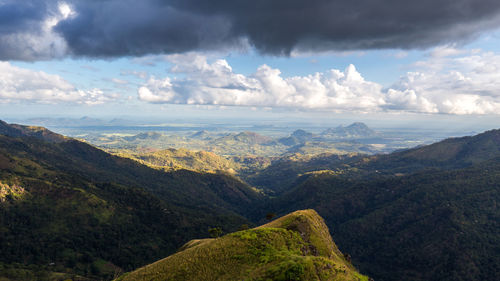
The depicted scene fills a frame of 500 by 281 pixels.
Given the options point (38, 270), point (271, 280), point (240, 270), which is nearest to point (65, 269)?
point (38, 270)

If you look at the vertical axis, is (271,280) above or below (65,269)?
above

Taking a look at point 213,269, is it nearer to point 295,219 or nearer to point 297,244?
point 297,244

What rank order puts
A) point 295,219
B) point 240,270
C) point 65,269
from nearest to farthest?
point 240,270
point 295,219
point 65,269

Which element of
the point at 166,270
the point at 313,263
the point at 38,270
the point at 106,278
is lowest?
the point at 106,278

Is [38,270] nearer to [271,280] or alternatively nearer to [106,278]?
[106,278]

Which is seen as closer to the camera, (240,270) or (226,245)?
(240,270)

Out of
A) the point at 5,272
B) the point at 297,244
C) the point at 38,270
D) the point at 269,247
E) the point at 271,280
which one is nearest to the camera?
the point at 271,280

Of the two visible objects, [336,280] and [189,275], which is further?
[189,275]

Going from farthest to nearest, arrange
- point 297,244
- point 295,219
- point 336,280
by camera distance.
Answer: point 295,219
point 297,244
point 336,280

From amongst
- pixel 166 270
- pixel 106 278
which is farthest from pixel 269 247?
pixel 106 278
